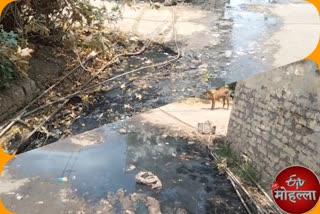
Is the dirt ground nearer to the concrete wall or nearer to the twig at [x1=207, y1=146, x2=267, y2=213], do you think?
the twig at [x1=207, y1=146, x2=267, y2=213]

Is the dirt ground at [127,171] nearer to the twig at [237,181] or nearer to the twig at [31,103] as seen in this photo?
the twig at [237,181]

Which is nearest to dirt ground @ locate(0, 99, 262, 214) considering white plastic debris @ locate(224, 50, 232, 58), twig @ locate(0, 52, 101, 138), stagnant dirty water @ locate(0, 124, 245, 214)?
stagnant dirty water @ locate(0, 124, 245, 214)

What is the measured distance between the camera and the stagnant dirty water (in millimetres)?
2230

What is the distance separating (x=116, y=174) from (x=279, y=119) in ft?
5.18

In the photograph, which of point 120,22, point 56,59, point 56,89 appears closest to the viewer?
point 56,89

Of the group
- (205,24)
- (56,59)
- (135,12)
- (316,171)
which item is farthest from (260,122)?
(56,59)

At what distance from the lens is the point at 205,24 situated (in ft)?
9.18

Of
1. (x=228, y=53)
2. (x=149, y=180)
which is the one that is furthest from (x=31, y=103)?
(x=149, y=180)

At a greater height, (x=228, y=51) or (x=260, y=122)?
(x=228, y=51)

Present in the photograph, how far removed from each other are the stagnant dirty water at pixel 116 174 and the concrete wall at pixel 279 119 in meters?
0.47

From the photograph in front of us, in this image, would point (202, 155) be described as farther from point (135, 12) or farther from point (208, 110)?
point (135, 12)

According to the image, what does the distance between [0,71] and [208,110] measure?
8.63ft

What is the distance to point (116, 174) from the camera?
112 inches

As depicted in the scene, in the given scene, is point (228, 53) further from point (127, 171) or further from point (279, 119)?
point (127, 171)
